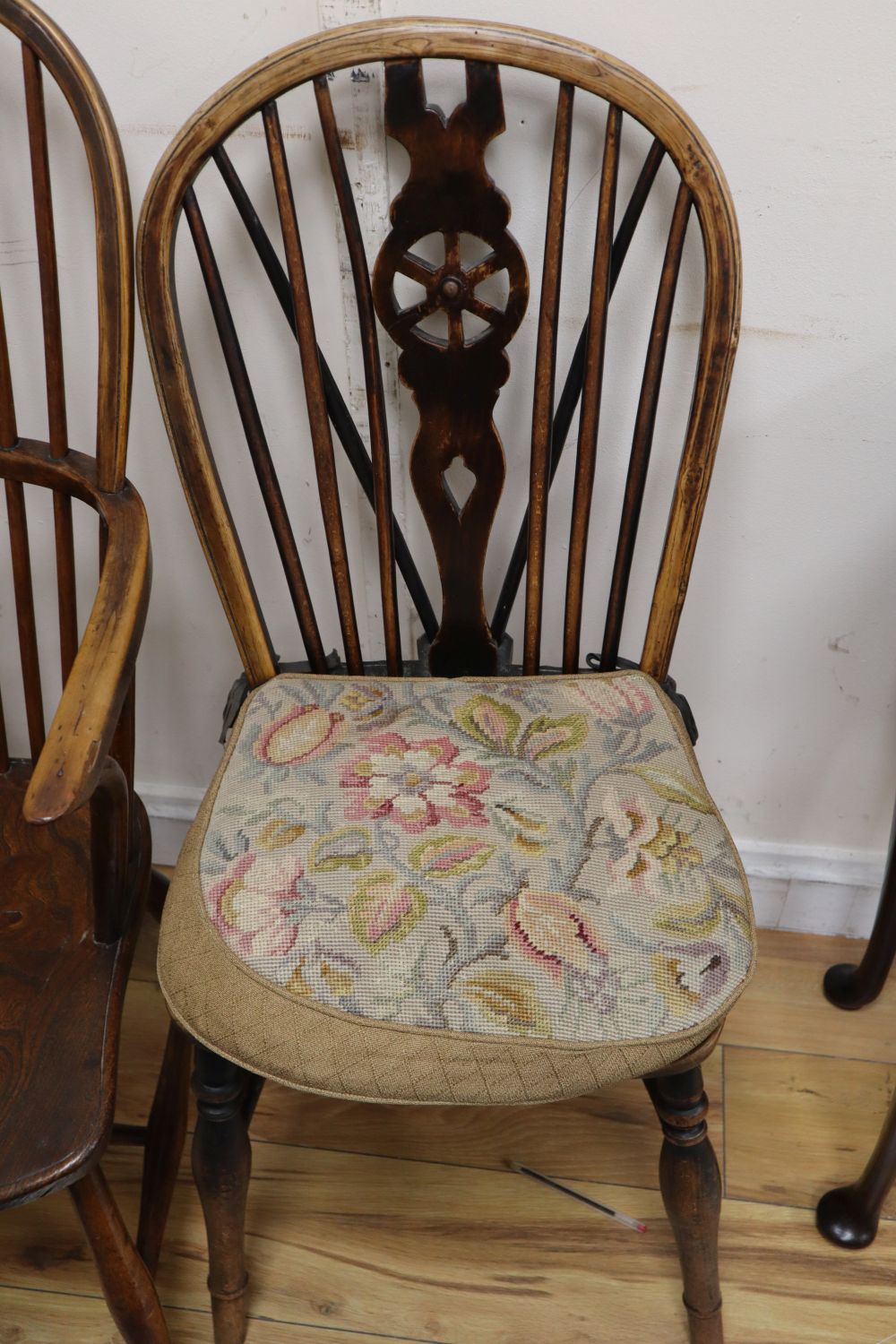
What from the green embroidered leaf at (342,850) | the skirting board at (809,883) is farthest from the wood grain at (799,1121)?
the green embroidered leaf at (342,850)

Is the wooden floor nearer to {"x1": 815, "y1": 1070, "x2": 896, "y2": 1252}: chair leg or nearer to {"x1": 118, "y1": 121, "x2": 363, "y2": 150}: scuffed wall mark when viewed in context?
{"x1": 815, "y1": 1070, "x2": 896, "y2": 1252}: chair leg

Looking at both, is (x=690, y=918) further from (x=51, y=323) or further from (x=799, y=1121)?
(x=51, y=323)

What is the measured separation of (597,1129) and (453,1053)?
56 centimetres

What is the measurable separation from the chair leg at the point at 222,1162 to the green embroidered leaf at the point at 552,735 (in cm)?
35

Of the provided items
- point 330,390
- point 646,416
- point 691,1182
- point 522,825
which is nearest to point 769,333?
point 646,416

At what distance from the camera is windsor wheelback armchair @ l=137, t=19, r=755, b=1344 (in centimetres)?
78

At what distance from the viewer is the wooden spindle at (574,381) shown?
0.91m

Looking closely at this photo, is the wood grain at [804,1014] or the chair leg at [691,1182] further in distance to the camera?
the wood grain at [804,1014]

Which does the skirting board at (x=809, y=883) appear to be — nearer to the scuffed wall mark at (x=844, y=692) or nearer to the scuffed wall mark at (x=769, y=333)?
the scuffed wall mark at (x=844, y=692)

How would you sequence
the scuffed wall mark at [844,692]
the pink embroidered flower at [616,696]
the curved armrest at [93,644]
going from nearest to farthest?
the curved armrest at [93,644] < the pink embroidered flower at [616,696] < the scuffed wall mark at [844,692]

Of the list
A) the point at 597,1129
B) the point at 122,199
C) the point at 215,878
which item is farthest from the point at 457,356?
the point at 597,1129

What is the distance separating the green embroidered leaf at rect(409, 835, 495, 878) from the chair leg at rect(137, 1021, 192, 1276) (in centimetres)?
36

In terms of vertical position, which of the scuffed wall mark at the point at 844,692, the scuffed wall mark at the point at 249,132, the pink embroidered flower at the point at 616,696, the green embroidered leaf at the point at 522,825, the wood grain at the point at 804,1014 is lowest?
the wood grain at the point at 804,1014

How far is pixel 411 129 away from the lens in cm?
90
